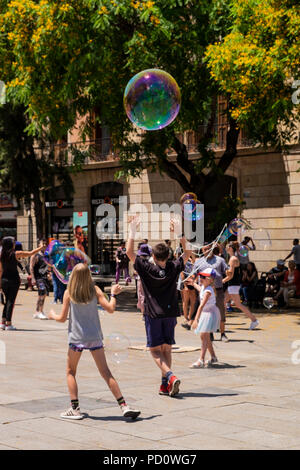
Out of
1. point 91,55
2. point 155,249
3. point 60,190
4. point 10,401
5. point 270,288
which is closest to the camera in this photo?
point 10,401

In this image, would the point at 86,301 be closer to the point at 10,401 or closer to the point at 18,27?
the point at 10,401

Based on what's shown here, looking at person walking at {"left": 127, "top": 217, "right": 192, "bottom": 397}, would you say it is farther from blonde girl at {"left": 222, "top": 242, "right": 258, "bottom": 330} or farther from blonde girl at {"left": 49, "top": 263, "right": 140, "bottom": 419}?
blonde girl at {"left": 222, "top": 242, "right": 258, "bottom": 330}

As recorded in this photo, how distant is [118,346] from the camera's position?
27.2ft

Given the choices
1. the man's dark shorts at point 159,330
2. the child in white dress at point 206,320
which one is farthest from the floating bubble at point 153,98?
the man's dark shorts at point 159,330

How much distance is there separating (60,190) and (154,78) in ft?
83.8

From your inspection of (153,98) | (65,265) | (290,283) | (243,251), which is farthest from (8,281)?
(290,283)

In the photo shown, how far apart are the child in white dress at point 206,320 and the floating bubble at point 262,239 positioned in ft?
53.1

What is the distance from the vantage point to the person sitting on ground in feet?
67.8

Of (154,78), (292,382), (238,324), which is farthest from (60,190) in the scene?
(292,382)

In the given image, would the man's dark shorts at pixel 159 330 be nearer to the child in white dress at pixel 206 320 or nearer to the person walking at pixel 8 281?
the child in white dress at pixel 206 320

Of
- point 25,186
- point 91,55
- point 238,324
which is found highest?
point 91,55

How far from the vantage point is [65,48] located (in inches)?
725

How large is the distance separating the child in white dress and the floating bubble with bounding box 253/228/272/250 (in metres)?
16.2

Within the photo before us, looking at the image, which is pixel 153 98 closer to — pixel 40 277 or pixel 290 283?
pixel 40 277
